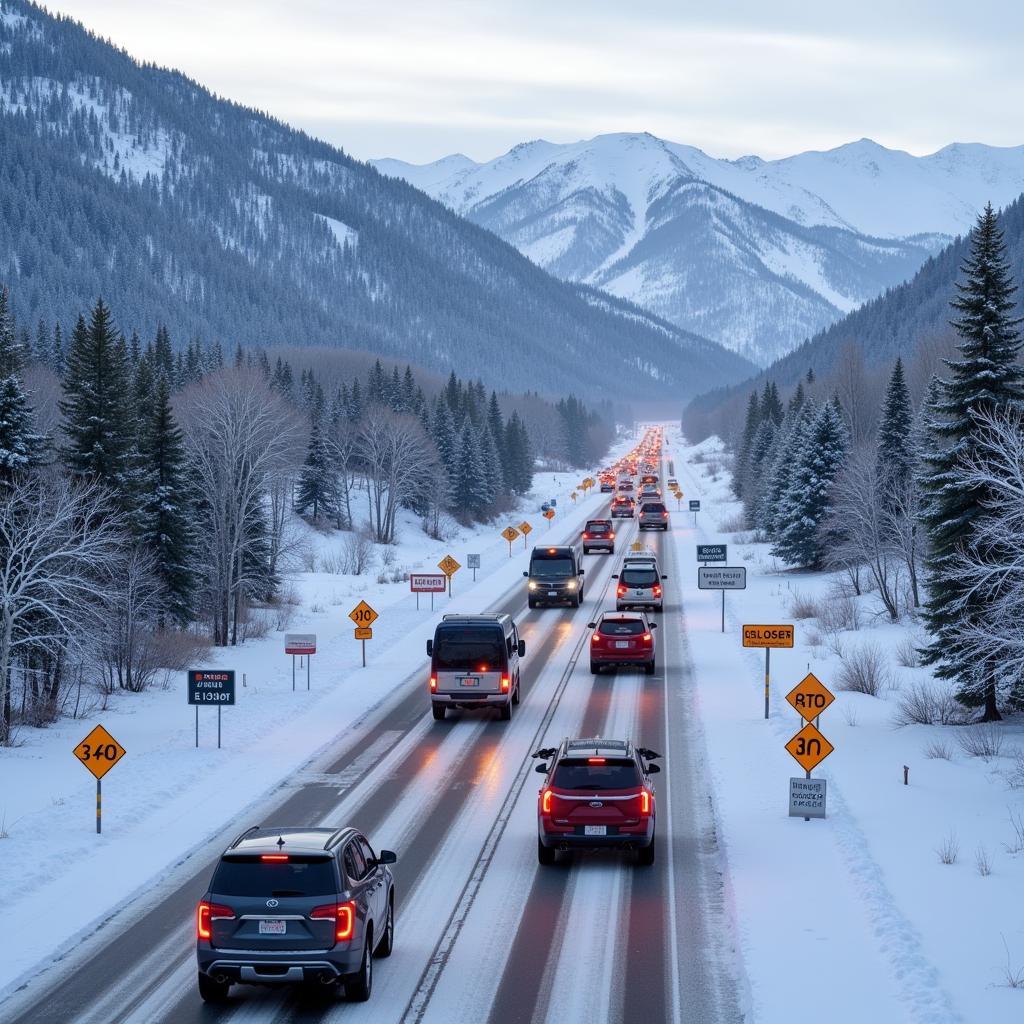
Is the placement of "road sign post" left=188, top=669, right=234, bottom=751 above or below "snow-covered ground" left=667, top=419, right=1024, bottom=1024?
above

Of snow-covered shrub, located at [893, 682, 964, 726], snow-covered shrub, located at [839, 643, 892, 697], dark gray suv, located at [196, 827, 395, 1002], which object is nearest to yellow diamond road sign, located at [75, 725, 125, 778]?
dark gray suv, located at [196, 827, 395, 1002]

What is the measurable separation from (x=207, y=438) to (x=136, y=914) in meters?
37.1

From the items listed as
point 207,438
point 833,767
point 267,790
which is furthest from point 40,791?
point 207,438

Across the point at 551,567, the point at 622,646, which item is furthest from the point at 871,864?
the point at 551,567

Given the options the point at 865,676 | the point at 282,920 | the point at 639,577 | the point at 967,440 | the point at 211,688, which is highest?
the point at 967,440

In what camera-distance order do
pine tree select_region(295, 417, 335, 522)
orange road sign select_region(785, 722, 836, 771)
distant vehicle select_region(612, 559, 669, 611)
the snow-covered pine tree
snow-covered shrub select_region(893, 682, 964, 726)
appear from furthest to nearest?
pine tree select_region(295, 417, 335, 522) → the snow-covered pine tree → distant vehicle select_region(612, 559, 669, 611) → snow-covered shrub select_region(893, 682, 964, 726) → orange road sign select_region(785, 722, 836, 771)

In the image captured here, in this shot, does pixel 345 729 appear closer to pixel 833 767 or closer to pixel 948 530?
pixel 833 767

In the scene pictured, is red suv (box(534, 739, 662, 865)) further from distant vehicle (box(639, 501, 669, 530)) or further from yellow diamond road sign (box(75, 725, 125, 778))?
distant vehicle (box(639, 501, 669, 530))

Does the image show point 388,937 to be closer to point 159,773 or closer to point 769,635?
point 159,773

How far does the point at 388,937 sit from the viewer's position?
13.9m

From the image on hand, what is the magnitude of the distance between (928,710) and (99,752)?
1692cm

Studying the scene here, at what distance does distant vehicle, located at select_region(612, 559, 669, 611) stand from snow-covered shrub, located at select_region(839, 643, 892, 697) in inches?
485

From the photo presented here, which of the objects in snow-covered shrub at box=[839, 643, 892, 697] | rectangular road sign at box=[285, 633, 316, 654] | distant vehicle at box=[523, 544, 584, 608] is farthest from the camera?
distant vehicle at box=[523, 544, 584, 608]

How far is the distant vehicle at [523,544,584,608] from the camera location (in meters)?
48.3
